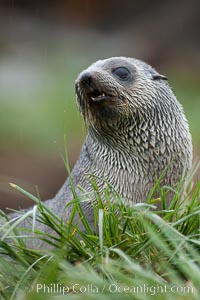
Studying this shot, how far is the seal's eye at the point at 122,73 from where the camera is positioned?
6320 mm

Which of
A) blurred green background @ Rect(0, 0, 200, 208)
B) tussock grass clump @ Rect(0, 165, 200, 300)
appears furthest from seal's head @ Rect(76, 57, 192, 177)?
blurred green background @ Rect(0, 0, 200, 208)

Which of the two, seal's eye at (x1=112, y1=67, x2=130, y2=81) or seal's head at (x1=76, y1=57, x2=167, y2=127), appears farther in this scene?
seal's eye at (x1=112, y1=67, x2=130, y2=81)

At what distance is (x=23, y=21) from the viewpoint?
2141cm

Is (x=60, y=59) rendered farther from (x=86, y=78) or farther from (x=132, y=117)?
(x=86, y=78)

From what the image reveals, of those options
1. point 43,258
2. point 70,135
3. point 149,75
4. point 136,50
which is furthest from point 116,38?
point 43,258

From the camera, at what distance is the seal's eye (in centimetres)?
632

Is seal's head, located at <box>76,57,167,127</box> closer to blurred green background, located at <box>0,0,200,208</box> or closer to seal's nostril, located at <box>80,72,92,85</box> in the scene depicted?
seal's nostril, located at <box>80,72,92,85</box>

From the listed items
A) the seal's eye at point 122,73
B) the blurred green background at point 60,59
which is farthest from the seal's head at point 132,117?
the blurred green background at point 60,59

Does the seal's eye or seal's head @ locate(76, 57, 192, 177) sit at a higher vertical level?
the seal's eye

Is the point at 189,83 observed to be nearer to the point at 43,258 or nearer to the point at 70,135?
the point at 70,135

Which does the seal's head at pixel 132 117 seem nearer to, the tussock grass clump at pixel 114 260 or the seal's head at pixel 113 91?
the seal's head at pixel 113 91

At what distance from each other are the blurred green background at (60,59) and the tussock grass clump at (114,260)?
6.77m

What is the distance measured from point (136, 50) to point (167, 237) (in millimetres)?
16239

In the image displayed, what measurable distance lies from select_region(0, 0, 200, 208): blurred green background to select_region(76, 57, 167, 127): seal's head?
16.8 ft
